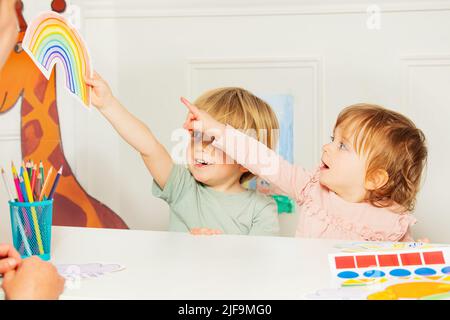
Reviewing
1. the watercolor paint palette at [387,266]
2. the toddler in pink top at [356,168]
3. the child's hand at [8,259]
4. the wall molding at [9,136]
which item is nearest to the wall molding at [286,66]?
the toddler in pink top at [356,168]

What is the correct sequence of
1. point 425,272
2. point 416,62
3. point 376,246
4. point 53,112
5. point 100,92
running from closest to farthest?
point 425,272
point 376,246
point 100,92
point 416,62
point 53,112

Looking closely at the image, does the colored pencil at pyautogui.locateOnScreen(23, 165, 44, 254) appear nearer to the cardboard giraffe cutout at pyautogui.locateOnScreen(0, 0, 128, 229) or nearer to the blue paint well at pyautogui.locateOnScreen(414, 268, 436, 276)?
the blue paint well at pyautogui.locateOnScreen(414, 268, 436, 276)

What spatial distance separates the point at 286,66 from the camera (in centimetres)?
108

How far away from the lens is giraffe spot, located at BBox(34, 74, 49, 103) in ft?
3.86

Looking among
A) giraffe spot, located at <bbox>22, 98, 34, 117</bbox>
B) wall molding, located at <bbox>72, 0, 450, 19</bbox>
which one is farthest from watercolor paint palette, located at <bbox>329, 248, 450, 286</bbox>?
giraffe spot, located at <bbox>22, 98, 34, 117</bbox>

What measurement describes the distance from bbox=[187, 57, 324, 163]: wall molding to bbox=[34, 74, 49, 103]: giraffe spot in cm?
28

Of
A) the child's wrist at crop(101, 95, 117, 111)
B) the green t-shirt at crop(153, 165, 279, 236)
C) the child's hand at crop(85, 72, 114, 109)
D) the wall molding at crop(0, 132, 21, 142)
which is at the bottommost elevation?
the green t-shirt at crop(153, 165, 279, 236)

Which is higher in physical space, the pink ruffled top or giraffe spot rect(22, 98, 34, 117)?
giraffe spot rect(22, 98, 34, 117)

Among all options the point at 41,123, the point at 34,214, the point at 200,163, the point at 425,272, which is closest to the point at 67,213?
Result: the point at 41,123

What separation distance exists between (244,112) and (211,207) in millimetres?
163

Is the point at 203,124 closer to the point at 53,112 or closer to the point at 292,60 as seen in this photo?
the point at 292,60

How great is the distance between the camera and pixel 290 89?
1081 millimetres

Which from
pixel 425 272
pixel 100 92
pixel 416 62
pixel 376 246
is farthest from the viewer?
pixel 416 62

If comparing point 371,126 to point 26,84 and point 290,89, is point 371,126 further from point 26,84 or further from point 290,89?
point 26,84
